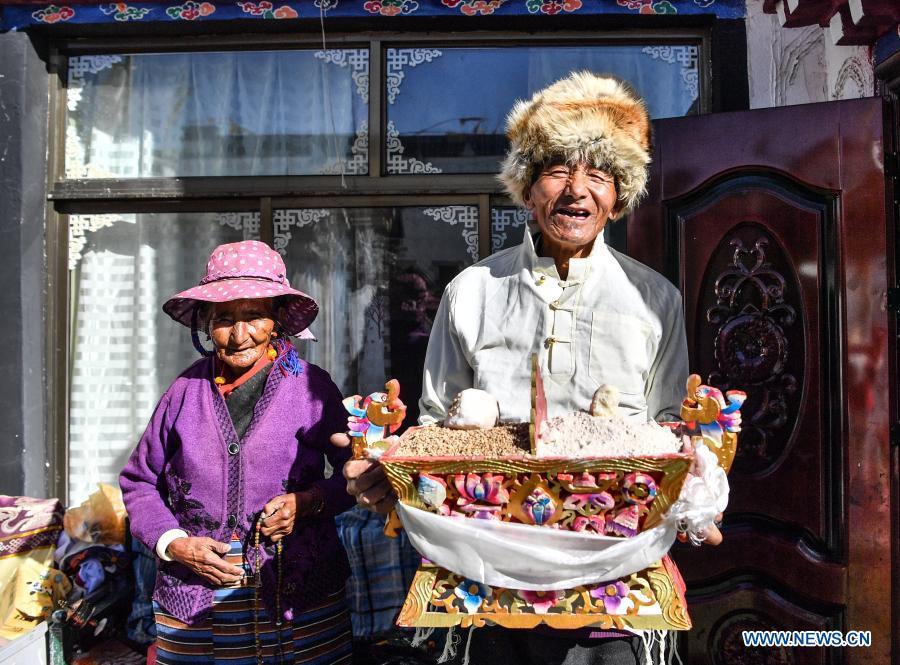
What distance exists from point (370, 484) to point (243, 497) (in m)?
0.58

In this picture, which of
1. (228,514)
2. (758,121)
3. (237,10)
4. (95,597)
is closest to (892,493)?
(758,121)

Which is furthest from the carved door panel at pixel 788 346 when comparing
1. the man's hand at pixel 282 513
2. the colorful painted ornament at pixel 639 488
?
the man's hand at pixel 282 513

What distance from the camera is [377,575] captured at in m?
3.35

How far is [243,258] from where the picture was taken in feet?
8.52

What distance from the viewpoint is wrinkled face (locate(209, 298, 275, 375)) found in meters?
2.54

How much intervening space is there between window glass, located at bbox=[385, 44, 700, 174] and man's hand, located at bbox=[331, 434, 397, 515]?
1.99m

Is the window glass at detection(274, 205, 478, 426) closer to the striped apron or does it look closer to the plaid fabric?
the plaid fabric

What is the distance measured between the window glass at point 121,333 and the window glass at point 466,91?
1.19 metres

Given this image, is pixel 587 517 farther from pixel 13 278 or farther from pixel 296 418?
pixel 13 278

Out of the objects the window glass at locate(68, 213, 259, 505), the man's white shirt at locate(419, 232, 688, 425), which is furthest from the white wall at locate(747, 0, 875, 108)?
the window glass at locate(68, 213, 259, 505)

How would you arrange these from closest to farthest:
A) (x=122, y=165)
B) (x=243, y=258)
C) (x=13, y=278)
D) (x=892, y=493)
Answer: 1. (x=243, y=258)
2. (x=892, y=493)
3. (x=13, y=278)
4. (x=122, y=165)

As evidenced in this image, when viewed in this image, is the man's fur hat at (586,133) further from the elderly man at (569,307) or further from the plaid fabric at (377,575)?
the plaid fabric at (377,575)

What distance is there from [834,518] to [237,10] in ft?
11.4

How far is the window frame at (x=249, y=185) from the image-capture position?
145 inches
